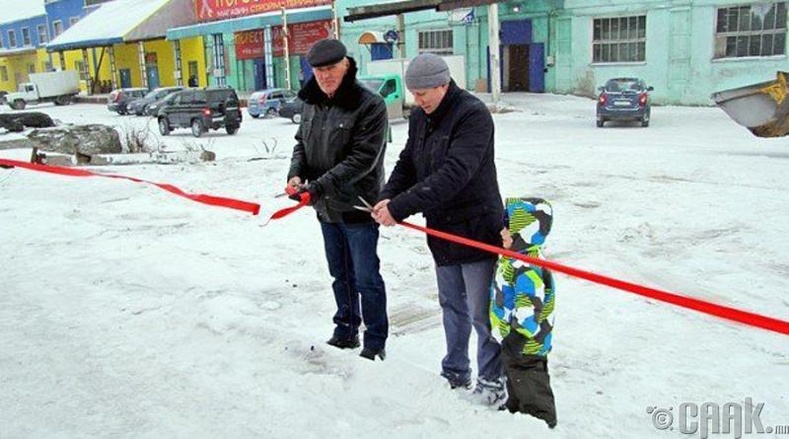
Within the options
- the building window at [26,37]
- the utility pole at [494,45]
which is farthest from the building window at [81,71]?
the utility pole at [494,45]

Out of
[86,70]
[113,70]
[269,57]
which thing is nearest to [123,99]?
[269,57]

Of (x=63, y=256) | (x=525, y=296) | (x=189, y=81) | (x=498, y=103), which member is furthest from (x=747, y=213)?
(x=189, y=81)

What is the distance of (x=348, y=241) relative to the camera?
3707 mm

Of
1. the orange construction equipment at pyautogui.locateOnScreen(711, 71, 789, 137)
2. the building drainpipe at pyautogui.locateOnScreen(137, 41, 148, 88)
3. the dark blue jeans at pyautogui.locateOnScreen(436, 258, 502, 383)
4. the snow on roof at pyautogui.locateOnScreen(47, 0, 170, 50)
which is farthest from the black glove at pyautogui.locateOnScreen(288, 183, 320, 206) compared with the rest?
the building drainpipe at pyautogui.locateOnScreen(137, 41, 148, 88)

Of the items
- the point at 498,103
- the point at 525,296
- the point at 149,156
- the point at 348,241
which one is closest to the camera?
the point at 525,296

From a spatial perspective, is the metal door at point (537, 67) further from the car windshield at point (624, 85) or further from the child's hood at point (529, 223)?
the child's hood at point (529, 223)

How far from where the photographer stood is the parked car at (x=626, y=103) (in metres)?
17.8

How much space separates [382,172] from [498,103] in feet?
65.9

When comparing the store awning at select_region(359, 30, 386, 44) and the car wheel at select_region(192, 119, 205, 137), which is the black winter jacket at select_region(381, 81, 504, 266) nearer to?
the car wheel at select_region(192, 119, 205, 137)

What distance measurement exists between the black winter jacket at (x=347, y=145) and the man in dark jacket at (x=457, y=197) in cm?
33

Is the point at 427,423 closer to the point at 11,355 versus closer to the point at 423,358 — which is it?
the point at 423,358

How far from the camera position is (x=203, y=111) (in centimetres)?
1988

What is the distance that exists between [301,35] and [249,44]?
4.64 metres

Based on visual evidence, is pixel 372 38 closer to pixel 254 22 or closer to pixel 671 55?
pixel 254 22
